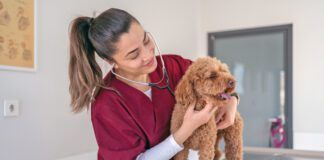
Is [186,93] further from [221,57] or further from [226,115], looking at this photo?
[221,57]

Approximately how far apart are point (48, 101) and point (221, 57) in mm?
2218

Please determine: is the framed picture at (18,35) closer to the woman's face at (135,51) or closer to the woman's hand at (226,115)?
the woman's face at (135,51)

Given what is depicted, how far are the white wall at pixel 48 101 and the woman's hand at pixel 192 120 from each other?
990 mm

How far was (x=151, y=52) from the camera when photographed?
1.03 metres

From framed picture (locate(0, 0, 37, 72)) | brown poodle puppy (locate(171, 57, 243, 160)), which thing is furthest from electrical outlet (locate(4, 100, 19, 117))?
brown poodle puppy (locate(171, 57, 243, 160))

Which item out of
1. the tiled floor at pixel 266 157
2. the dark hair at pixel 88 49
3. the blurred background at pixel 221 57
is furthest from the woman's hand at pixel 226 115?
the blurred background at pixel 221 57

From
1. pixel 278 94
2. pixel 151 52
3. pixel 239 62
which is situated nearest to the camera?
pixel 151 52

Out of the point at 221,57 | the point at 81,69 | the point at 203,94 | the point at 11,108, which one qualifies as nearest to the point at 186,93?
the point at 203,94

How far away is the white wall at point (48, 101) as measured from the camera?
1.56 metres

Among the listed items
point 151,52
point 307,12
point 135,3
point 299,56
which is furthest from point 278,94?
point 151,52

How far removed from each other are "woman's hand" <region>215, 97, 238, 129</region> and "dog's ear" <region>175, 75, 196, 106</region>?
0.12m

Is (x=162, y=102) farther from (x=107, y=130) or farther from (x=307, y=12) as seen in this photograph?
(x=307, y=12)

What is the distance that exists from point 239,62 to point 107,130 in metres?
2.59

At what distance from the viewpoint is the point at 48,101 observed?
1.74m
